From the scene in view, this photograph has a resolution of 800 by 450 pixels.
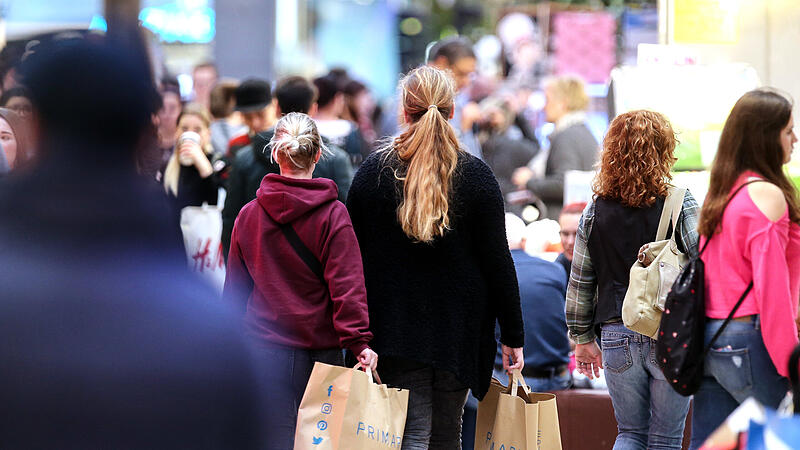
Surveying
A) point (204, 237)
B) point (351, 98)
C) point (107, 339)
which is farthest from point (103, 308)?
point (351, 98)

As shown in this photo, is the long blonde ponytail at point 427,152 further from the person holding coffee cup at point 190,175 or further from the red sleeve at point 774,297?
the person holding coffee cup at point 190,175

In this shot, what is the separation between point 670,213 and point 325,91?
3638 millimetres

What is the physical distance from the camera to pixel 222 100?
29.6 ft

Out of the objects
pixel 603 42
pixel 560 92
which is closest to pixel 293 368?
pixel 560 92

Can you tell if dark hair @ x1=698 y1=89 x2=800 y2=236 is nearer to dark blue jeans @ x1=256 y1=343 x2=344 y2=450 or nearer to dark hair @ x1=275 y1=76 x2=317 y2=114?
dark blue jeans @ x1=256 y1=343 x2=344 y2=450

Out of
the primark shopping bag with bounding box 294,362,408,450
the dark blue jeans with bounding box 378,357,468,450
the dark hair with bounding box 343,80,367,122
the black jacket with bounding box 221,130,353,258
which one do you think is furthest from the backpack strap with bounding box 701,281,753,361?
the dark hair with bounding box 343,80,367,122

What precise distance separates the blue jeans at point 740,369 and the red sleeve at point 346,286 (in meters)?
1.35

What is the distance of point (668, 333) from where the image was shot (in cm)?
415

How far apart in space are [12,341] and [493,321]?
3506 mm

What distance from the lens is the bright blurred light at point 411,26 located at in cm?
3225

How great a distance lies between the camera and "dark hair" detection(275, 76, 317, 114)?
20.5 ft

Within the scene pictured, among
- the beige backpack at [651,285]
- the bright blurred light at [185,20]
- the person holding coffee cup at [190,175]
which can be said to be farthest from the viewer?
the bright blurred light at [185,20]

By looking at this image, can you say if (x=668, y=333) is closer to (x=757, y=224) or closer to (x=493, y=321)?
(x=757, y=224)

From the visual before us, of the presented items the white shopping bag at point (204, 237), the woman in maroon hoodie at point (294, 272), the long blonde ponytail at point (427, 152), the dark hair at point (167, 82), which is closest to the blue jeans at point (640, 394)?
the long blonde ponytail at point (427, 152)
